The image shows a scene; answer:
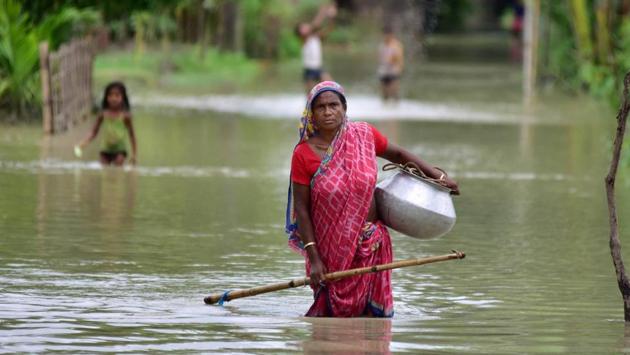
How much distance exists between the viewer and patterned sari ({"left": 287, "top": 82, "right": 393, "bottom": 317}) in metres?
7.43

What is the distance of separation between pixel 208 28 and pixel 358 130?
28.9m

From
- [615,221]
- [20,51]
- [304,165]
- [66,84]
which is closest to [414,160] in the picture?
[304,165]

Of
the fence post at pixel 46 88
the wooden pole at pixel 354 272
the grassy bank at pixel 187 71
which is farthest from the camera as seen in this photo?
the grassy bank at pixel 187 71

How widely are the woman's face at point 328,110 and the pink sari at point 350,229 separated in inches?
3.6

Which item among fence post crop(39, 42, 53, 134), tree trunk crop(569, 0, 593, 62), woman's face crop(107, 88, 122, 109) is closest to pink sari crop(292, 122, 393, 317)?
woman's face crop(107, 88, 122, 109)

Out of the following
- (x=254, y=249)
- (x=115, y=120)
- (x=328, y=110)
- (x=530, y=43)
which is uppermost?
(x=530, y=43)

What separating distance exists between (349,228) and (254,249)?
10.0 ft

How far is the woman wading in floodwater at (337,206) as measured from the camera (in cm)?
743

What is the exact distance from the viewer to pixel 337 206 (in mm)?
7465

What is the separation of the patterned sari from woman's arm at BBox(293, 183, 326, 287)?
5 centimetres

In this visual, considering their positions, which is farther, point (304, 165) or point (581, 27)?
point (581, 27)

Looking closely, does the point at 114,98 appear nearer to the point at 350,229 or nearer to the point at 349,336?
the point at 350,229

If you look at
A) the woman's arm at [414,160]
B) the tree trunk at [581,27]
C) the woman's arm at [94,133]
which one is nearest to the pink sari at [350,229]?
the woman's arm at [414,160]

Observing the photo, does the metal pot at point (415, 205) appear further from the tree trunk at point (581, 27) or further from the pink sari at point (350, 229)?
the tree trunk at point (581, 27)
